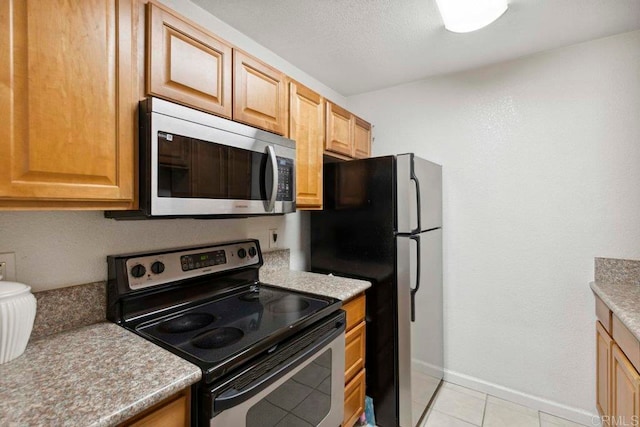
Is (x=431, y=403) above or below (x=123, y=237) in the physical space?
below

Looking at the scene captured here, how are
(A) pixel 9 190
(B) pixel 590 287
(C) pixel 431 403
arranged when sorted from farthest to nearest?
(C) pixel 431 403 < (B) pixel 590 287 < (A) pixel 9 190

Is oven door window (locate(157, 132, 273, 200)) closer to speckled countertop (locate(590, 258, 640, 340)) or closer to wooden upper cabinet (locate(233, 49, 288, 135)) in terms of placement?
wooden upper cabinet (locate(233, 49, 288, 135))

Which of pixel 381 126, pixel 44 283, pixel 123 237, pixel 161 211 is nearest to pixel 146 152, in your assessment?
pixel 161 211

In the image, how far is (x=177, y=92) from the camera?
1130mm

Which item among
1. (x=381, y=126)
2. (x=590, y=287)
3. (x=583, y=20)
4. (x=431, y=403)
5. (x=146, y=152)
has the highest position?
(x=583, y=20)

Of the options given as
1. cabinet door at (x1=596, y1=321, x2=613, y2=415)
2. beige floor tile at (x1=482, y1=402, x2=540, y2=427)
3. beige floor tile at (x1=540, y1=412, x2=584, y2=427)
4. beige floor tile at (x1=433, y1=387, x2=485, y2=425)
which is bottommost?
beige floor tile at (x1=540, y1=412, x2=584, y2=427)

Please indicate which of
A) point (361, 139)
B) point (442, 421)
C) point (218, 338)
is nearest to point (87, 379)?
point (218, 338)

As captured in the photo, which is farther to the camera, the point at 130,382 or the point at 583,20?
the point at 583,20

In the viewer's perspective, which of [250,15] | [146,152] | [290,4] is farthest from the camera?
[250,15]

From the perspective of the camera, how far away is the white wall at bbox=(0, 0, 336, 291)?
1.04m

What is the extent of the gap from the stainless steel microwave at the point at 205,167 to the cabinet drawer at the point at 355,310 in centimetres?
62

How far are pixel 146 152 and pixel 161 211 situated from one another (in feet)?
Answer: 0.67

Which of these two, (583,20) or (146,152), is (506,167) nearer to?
(583,20)

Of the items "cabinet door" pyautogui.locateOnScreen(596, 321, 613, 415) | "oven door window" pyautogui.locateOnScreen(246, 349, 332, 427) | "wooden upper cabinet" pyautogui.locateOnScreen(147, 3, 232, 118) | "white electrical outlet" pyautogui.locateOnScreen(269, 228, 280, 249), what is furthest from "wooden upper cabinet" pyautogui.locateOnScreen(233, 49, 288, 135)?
"cabinet door" pyautogui.locateOnScreen(596, 321, 613, 415)
